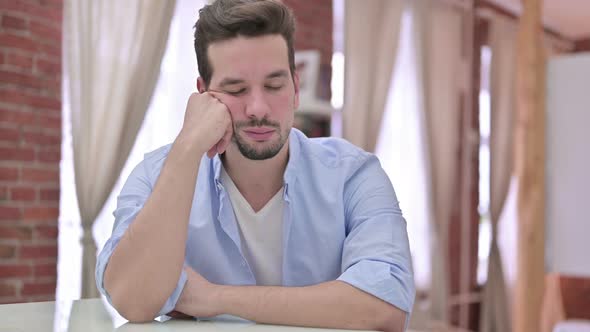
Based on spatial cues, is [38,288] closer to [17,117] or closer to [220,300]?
[17,117]

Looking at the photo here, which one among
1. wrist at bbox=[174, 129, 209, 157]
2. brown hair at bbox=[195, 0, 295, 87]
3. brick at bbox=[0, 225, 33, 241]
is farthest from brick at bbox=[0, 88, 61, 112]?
wrist at bbox=[174, 129, 209, 157]

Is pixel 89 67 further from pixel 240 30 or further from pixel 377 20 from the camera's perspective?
pixel 377 20

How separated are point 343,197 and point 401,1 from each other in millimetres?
3807

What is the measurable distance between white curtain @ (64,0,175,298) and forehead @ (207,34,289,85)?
67.2 inches

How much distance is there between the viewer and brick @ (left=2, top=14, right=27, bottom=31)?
278 centimetres

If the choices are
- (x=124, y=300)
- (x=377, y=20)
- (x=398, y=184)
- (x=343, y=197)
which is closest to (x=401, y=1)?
(x=377, y=20)

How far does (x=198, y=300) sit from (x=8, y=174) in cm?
185

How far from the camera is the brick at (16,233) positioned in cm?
277

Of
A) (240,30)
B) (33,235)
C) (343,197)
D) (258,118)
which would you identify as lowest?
(33,235)

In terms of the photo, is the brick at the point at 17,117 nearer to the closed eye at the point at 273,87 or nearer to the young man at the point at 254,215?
the young man at the point at 254,215

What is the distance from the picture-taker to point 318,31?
455cm

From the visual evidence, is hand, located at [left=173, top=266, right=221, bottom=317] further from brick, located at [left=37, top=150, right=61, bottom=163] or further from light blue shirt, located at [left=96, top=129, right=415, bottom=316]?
brick, located at [left=37, top=150, right=61, bottom=163]

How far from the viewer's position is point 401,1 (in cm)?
504

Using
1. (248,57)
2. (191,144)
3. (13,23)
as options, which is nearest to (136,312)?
(191,144)
